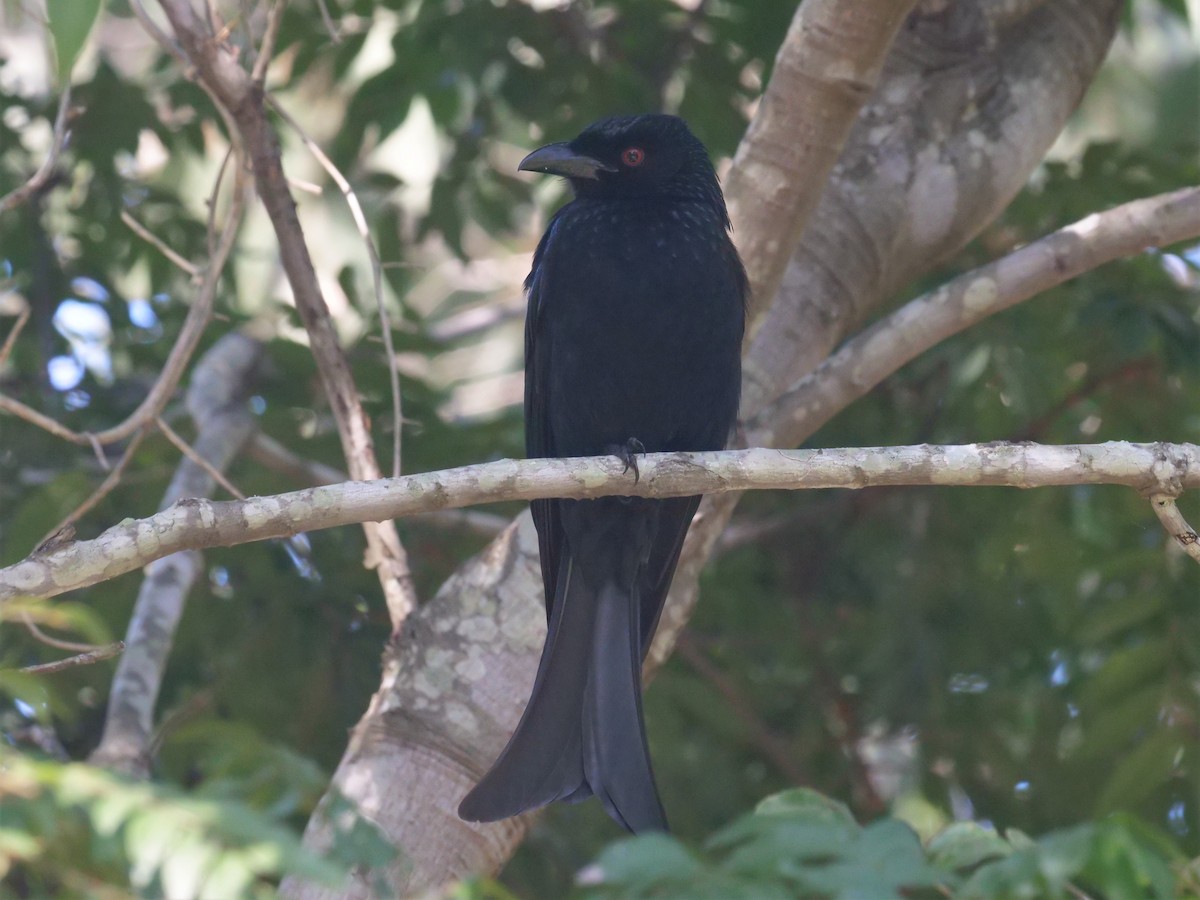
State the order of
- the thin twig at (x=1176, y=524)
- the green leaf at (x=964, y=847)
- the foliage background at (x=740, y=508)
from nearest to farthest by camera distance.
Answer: the green leaf at (x=964, y=847), the thin twig at (x=1176, y=524), the foliage background at (x=740, y=508)

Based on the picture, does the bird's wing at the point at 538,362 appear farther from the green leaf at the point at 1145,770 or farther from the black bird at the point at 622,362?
the green leaf at the point at 1145,770

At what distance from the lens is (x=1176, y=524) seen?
2391mm

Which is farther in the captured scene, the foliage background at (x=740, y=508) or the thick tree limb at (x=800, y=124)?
the foliage background at (x=740, y=508)

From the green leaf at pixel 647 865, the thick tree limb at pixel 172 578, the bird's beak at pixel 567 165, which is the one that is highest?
the bird's beak at pixel 567 165

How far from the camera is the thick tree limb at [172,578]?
3.13 metres

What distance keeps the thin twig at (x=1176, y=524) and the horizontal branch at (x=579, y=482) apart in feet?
0.05

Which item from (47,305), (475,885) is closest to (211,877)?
(475,885)

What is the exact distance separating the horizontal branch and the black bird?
1.86ft

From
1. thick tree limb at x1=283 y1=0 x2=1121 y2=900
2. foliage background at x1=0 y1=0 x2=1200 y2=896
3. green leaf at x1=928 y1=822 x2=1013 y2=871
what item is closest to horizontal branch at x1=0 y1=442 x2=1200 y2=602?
thick tree limb at x1=283 y1=0 x2=1121 y2=900

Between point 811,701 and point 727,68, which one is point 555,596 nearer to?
point 811,701

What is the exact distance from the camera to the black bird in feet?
10.1

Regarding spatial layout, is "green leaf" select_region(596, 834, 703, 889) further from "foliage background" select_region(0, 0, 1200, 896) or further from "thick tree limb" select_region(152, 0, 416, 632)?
"foliage background" select_region(0, 0, 1200, 896)

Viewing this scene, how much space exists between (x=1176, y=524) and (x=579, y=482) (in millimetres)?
1013

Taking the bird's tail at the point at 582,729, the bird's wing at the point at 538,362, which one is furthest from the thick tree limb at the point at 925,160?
the bird's tail at the point at 582,729
